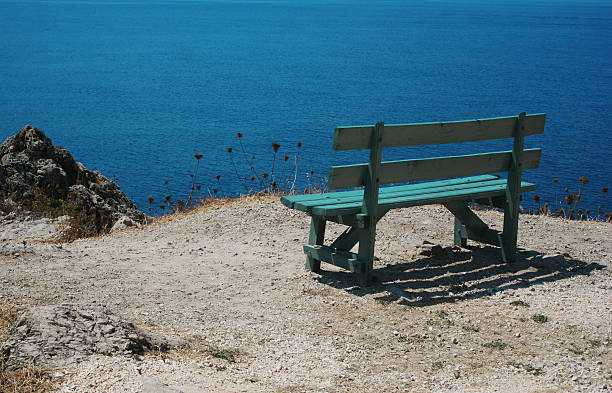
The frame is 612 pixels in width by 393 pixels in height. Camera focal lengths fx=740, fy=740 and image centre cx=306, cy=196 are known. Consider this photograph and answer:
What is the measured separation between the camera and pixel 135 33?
76.5 m

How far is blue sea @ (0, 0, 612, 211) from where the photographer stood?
24906mm

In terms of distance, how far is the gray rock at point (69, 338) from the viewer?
4.75 metres

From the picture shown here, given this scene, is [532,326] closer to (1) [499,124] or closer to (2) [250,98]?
(1) [499,124]

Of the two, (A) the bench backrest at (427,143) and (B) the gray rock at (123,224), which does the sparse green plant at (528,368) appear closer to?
(A) the bench backrest at (427,143)

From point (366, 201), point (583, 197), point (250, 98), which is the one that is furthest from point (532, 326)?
point (250, 98)

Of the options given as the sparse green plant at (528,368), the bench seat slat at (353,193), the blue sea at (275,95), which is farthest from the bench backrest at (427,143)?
the blue sea at (275,95)

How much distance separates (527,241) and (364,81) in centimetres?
3570

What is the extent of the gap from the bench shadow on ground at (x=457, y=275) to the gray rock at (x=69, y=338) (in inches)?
94.6

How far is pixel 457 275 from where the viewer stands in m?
7.70

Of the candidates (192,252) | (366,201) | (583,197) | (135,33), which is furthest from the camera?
(135,33)

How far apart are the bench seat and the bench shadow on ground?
0.75 metres

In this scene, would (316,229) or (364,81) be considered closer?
(316,229)

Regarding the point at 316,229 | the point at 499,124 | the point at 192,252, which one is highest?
the point at 499,124

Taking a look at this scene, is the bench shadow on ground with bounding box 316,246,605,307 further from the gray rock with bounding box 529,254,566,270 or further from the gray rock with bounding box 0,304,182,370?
the gray rock with bounding box 0,304,182,370
